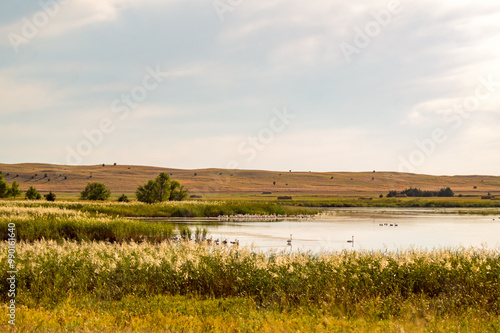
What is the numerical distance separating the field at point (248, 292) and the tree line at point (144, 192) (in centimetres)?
5804

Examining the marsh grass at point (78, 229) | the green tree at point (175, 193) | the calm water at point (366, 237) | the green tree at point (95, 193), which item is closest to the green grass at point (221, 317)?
the calm water at point (366, 237)

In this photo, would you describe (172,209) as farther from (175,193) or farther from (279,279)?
(279,279)

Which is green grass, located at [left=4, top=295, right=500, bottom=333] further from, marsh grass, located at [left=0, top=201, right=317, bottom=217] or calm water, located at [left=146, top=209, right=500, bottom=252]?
marsh grass, located at [left=0, top=201, right=317, bottom=217]

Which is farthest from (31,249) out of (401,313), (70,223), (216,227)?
(216,227)

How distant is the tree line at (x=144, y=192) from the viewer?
75625 millimetres

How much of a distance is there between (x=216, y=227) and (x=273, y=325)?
38368mm

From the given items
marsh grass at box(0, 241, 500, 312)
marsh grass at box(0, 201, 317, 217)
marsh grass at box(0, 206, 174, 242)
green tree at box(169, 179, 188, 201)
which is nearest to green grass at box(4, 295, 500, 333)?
marsh grass at box(0, 241, 500, 312)

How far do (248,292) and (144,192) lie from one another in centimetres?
6429

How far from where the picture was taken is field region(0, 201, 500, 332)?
10.6 metres

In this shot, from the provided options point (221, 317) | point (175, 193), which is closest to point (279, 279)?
point (221, 317)

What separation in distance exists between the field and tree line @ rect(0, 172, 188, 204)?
5804 centimetres

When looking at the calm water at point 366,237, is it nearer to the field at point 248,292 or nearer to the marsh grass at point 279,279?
the marsh grass at point 279,279

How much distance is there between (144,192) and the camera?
7650 cm

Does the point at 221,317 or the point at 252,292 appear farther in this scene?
the point at 252,292
